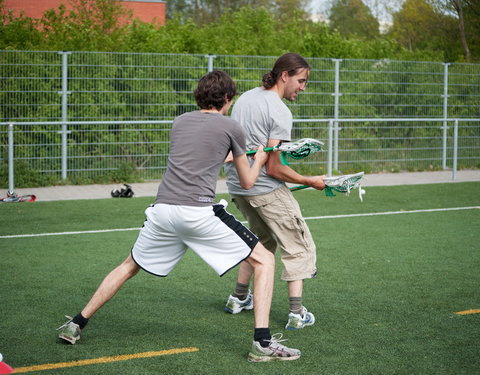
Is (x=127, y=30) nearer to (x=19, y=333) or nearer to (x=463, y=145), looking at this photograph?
(x=463, y=145)

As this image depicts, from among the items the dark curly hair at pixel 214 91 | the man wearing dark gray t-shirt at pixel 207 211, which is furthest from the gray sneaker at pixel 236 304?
the dark curly hair at pixel 214 91

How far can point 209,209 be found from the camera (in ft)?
16.2

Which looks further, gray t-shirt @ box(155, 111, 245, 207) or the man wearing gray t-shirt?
the man wearing gray t-shirt

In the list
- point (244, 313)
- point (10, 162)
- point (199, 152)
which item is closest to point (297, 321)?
point (244, 313)

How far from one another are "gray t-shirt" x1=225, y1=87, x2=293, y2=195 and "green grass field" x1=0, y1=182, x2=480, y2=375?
108 centimetres

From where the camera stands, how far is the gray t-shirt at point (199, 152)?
4887mm

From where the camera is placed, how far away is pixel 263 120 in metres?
5.55

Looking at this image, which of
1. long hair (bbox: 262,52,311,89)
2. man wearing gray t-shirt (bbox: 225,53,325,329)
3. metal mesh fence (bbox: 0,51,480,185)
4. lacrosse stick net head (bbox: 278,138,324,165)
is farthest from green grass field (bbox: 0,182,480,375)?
metal mesh fence (bbox: 0,51,480,185)

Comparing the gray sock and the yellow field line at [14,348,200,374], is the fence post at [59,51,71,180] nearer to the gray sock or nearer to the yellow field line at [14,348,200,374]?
the gray sock

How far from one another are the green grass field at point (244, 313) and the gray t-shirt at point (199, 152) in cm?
106

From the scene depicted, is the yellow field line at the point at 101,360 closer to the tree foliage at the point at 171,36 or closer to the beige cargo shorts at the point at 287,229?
the beige cargo shorts at the point at 287,229

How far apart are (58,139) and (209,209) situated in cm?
939

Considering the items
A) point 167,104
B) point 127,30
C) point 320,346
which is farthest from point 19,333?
point 127,30

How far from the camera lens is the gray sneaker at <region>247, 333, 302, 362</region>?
16.4ft
